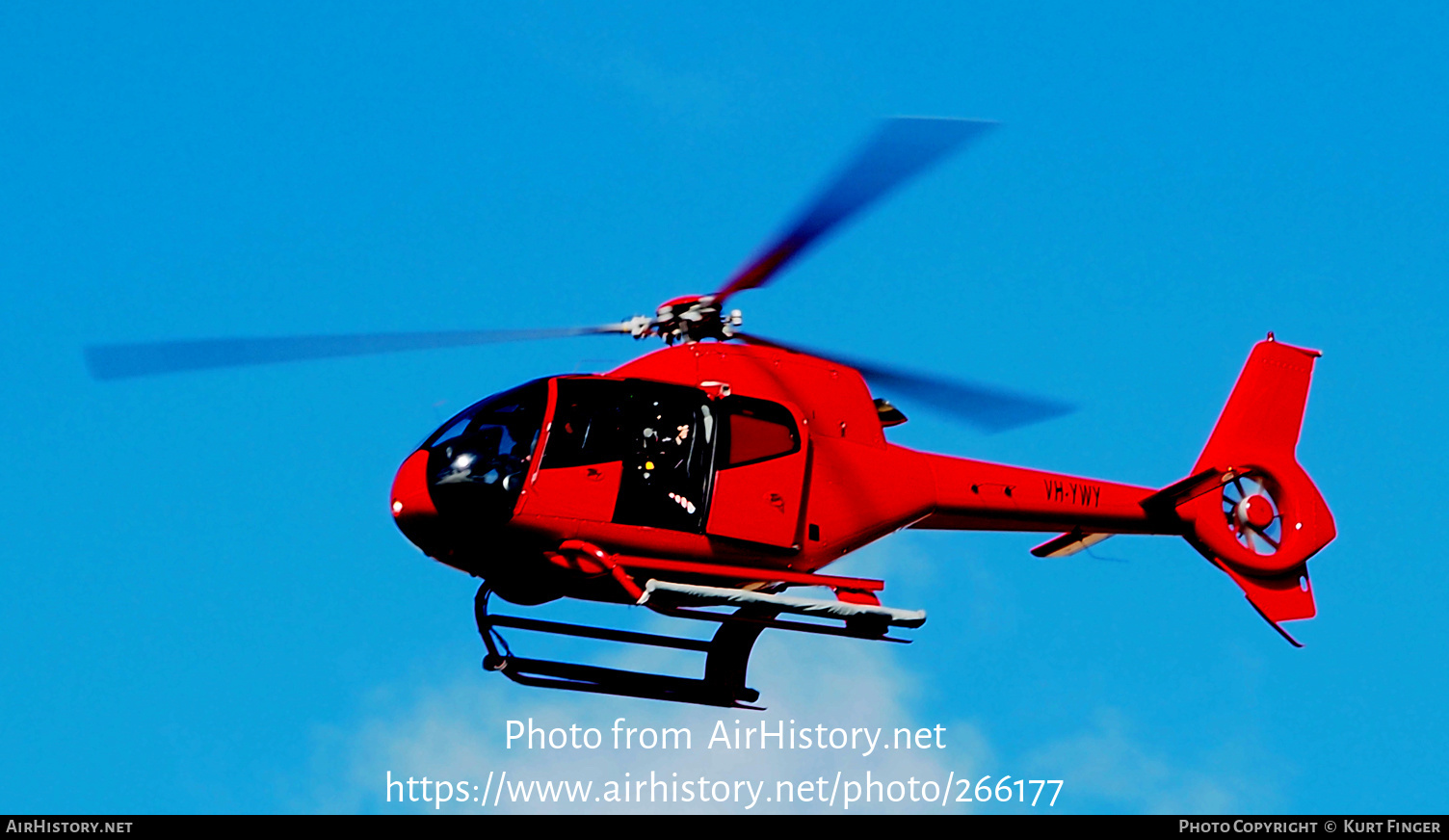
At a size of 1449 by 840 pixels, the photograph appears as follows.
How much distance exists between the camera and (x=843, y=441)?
1562 cm

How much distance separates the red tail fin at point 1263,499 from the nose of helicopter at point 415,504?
28.7ft

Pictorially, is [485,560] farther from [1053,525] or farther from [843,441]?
[1053,525]

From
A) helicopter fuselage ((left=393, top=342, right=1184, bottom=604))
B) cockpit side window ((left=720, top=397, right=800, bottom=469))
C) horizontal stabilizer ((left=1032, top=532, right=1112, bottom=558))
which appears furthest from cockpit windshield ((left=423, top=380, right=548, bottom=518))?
horizontal stabilizer ((left=1032, top=532, right=1112, bottom=558))

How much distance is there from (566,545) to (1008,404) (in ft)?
12.6

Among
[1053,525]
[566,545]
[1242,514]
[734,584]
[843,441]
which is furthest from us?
[1242,514]

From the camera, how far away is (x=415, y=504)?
13.6 meters

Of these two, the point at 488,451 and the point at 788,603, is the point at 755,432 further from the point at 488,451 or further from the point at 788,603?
the point at 488,451

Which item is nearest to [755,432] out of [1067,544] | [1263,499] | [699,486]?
[699,486]

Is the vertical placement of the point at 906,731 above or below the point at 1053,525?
below

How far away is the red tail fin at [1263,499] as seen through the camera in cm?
1869

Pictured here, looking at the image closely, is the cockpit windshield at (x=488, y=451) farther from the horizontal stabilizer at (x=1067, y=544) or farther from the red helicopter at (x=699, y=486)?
the horizontal stabilizer at (x=1067, y=544)

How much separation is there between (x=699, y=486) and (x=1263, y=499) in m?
7.78

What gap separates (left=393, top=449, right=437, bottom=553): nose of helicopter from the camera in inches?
532
